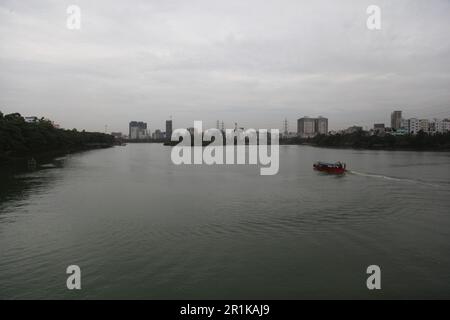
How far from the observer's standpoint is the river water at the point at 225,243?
5051mm

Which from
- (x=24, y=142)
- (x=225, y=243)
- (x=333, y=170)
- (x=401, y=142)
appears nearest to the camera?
(x=225, y=243)

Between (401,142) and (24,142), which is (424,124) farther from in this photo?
(24,142)

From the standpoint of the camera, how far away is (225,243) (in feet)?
22.3

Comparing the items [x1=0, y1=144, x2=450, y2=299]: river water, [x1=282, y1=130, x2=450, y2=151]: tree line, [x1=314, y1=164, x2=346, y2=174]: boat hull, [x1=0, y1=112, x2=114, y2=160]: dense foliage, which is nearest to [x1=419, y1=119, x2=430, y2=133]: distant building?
[x1=282, y1=130, x2=450, y2=151]: tree line

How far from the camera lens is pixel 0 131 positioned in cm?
2139

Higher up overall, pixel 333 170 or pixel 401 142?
pixel 401 142

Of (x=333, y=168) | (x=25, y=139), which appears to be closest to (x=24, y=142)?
(x=25, y=139)

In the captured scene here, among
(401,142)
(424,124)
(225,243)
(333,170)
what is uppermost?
(424,124)

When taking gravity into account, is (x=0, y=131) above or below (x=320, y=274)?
above

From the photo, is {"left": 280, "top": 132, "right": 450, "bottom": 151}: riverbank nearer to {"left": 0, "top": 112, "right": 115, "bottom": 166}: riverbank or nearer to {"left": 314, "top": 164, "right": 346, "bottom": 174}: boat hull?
{"left": 314, "top": 164, "right": 346, "bottom": 174}: boat hull

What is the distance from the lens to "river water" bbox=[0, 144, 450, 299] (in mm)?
5051
